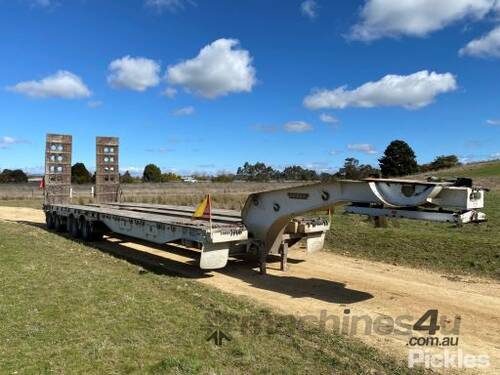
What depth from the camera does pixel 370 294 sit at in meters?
8.26

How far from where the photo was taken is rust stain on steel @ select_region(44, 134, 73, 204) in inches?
723

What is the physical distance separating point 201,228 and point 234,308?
94.2 inches

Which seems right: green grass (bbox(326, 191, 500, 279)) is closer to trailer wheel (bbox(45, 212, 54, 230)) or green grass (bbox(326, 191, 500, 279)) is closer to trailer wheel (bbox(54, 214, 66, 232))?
trailer wheel (bbox(54, 214, 66, 232))

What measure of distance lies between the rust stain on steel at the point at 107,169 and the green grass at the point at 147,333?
975 cm

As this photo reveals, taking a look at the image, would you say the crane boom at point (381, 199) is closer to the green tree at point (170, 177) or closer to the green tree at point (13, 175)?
the green tree at point (13, 175)

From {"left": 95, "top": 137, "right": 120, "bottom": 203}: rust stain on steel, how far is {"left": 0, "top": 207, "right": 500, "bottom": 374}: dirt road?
7.12 meters

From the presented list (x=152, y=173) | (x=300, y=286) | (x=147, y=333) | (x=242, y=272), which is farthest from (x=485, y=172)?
(x=147, y=333)

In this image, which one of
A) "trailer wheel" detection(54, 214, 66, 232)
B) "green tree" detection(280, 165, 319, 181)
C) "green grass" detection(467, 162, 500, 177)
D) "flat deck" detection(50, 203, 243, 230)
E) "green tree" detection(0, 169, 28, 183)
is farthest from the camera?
"green tree" detection(0, 169, 28, 183)

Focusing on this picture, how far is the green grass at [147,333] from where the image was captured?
16.0 ft

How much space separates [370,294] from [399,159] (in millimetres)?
80087

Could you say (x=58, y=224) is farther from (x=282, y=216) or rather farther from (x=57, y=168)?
(x=282, y=216)

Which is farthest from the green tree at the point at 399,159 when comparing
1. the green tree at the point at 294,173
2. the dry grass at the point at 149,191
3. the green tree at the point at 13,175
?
the green tree at the point at 13,175

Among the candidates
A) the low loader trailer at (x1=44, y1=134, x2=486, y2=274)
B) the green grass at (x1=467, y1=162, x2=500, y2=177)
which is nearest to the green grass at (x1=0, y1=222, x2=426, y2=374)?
the low loader trailer at (x1=44, y1=134, x2=486, y2=274)

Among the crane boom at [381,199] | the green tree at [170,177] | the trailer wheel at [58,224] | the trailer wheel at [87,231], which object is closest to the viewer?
the crane boom at [381,199]
